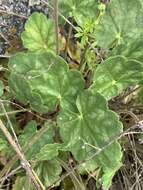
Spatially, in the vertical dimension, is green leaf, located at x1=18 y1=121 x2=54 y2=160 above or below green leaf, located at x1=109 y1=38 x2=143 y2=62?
below

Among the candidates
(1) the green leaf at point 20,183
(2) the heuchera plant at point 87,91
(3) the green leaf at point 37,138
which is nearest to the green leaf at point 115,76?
(2) the heuchera plant at point 87,91

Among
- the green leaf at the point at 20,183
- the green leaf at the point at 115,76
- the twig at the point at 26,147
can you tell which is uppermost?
the green leaf at the point at 115,76

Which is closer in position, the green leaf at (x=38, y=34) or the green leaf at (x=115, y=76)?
the green leaf at (x=115, y=76)

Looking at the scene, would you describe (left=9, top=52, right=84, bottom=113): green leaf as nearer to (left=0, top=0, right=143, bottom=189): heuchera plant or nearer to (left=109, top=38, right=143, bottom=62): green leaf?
(left=0, top=0, right=143, bottom=189): heuchera plant

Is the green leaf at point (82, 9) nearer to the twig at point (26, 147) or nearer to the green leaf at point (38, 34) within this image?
the green leaf at point (38, 34)

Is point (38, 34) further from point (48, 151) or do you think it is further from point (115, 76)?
point (48, 151)

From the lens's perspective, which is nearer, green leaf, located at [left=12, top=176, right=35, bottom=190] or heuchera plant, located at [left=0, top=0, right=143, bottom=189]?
heuchera plant, located at [left=0, top=0, right=143, bottom=189]

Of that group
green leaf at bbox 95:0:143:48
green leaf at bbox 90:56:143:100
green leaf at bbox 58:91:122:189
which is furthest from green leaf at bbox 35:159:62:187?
green leaf at bbox 95:0:143:48
